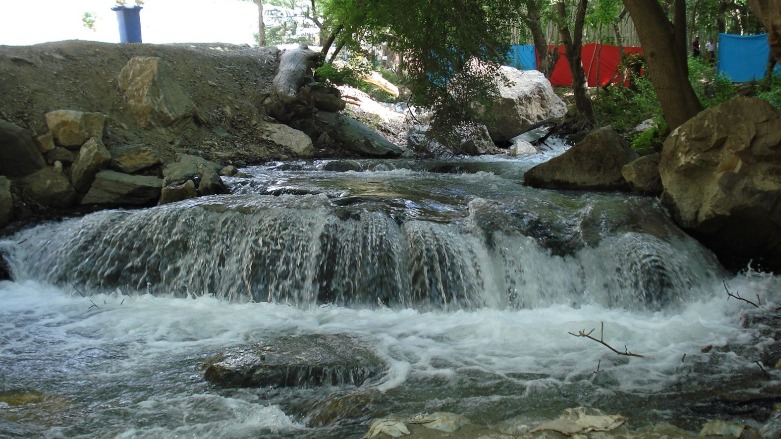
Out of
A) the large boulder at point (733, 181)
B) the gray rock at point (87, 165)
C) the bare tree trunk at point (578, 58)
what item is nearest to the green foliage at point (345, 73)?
the bare tree trunk at point (578, 58)

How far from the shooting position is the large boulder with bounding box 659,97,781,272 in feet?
19.7

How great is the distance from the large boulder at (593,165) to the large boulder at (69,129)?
5.94 metres

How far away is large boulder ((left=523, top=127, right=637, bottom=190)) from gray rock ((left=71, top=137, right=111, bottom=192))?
5.63m

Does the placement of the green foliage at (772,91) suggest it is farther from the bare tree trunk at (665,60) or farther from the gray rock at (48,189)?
the gray rock at (48,189)

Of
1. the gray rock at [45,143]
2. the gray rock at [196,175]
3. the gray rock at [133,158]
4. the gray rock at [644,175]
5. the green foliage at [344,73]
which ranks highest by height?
the green foliage at [344,73]

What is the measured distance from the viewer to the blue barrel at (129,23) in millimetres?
12070

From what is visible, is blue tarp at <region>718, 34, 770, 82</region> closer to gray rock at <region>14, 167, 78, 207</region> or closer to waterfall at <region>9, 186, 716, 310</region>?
waterfall at <region>9, 186, 716, 310</region>

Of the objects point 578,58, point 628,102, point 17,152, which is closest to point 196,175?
point 17,152

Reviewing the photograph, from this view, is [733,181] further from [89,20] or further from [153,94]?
[89,20]

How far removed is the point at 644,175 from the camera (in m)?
7.48

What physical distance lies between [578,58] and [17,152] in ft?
35.1

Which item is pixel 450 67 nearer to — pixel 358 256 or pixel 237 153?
pixel 237 153

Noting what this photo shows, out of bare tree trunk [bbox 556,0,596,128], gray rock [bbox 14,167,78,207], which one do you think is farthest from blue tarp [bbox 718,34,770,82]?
gray rock [bbox 14,167,78,207]

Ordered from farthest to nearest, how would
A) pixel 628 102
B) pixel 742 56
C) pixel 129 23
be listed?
pixel 742 56
pixel 628 102
pixel 129 23
